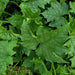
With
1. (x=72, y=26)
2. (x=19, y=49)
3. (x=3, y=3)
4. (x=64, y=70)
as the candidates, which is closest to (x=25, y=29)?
(x=19, y=49)

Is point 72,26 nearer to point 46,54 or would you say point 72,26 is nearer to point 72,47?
point 72,47

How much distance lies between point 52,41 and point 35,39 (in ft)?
0.56

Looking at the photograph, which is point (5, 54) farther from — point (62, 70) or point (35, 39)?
point (62, 70)

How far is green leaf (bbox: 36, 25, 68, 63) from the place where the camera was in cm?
92

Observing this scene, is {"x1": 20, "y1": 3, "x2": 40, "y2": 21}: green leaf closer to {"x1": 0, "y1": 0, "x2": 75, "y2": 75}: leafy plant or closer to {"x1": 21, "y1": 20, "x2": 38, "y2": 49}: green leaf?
{"x1": 0, "y1": 0, "x2": 75, "y2": 75}: leafy plant

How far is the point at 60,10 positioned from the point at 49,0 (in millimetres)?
224

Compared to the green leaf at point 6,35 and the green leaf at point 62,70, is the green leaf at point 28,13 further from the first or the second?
the green leaf at point 62,70

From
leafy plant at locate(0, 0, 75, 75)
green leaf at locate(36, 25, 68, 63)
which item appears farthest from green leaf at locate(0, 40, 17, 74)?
green leaf at locate(36, 25, 68, 63)

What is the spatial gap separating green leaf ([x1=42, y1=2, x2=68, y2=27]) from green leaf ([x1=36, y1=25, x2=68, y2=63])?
456 mm

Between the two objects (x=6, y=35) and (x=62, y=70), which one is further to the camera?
(x=62, y=70)

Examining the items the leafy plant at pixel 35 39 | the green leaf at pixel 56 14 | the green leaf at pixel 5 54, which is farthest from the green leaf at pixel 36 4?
the green leaf at pixel 5 54

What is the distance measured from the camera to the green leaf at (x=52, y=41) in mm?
917

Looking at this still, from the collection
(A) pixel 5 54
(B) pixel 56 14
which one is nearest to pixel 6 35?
(A) pixel 5 54

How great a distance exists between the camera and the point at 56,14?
143cm
